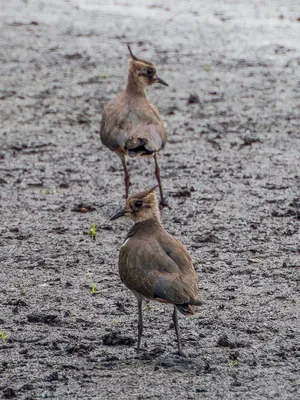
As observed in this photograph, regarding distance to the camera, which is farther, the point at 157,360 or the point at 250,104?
the point at 250,104

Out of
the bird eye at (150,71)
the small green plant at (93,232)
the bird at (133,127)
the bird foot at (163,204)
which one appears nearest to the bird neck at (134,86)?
the bird at (133,127)

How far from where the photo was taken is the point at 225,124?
10922mm

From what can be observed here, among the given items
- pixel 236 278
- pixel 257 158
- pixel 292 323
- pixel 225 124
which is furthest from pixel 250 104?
pixel 292 323

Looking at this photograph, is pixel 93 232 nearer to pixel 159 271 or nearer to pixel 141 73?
pixel 141 73

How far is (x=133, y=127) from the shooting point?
820cm

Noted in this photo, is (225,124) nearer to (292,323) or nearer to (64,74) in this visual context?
(64,74)

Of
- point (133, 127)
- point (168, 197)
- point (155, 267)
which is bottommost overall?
point (168, 197)

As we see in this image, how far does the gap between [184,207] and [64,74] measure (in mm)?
5677

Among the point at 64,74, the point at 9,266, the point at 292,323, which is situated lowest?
the point at 64,74

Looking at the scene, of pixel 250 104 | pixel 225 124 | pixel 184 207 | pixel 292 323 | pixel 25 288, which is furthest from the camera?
pixel 250 104

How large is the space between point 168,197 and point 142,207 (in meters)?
2.89

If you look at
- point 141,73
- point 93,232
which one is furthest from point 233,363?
point 141,73

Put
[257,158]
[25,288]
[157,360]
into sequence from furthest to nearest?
[257,158] → [25,288] → [157,360]

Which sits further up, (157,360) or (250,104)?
(157,360)
